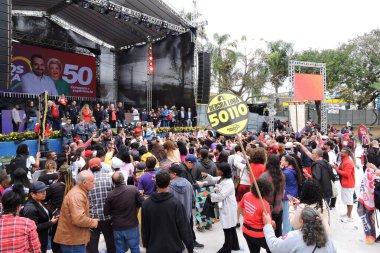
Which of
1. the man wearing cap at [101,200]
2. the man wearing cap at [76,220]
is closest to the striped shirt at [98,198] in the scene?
the man wearing cap at [101,200]

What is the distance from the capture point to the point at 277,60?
30859mm

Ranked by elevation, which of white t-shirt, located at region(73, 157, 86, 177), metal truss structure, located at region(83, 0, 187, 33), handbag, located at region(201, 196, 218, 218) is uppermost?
metal truss structure, located at region(83, 0, 187, 33)

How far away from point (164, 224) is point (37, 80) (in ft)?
52.7

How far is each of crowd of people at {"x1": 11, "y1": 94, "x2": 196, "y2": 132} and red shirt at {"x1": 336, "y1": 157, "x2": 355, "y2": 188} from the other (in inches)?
362

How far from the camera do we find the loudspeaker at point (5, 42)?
849cm

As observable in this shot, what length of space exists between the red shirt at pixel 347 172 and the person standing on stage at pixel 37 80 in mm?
15122

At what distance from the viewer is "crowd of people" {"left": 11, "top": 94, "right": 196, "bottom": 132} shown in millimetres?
12438

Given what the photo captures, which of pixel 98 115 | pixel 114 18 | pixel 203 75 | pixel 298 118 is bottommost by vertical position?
pixel 298 118

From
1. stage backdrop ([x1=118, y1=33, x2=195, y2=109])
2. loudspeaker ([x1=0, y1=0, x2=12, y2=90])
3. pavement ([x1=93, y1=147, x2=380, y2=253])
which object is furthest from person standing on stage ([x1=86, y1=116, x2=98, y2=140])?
pavement ([x1=93, y1=147, x2=380, y2=253])

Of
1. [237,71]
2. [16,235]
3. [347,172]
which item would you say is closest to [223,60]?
[237,71]

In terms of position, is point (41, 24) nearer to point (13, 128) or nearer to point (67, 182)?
point (13, 128)

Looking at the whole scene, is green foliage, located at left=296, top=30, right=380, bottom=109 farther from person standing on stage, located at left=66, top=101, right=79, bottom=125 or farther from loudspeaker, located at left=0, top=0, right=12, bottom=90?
loudspeaker, located at left=0, top=0, right=12, bottom=90

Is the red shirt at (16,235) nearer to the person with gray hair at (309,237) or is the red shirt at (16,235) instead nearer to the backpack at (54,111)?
the person with gray hair at (309,237)

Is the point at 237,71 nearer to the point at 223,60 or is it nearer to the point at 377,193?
the point at 223,60
